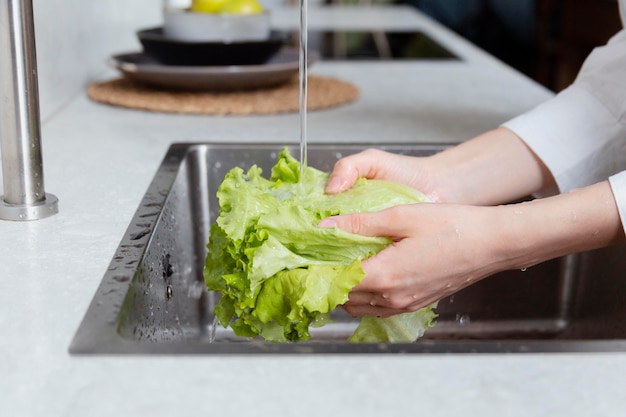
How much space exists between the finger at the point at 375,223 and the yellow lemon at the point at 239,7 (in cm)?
102

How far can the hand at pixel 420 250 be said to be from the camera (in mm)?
729

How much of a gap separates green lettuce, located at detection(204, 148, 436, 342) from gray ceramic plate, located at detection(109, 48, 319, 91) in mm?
742

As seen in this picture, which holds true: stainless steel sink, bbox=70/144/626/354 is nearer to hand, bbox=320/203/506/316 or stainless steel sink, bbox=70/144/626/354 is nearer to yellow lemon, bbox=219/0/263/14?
hand, bbox=320/203/506/316

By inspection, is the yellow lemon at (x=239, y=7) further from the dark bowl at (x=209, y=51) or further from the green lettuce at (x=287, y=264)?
the green lettuce at (x=287, y=264)

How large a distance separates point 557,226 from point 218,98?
939 millimetres

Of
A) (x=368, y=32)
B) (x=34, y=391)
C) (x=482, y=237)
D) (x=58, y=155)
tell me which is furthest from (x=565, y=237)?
(x=368, y=32)

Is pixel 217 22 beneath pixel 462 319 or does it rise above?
above

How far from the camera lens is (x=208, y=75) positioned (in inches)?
61.2

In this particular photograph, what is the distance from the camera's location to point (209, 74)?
5.08 ft

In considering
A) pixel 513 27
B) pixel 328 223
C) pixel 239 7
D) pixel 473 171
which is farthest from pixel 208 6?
pixel 513 27

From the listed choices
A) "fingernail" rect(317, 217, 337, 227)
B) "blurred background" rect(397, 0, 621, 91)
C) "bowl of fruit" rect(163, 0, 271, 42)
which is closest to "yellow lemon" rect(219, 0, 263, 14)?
"bowl of fruit" rect(163, 0, 271, 42)

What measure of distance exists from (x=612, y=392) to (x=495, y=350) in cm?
9

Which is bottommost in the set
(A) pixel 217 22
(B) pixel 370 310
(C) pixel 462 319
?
(C) pixel 462 319

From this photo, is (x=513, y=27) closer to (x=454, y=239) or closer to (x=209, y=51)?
(x=209, y=51)
